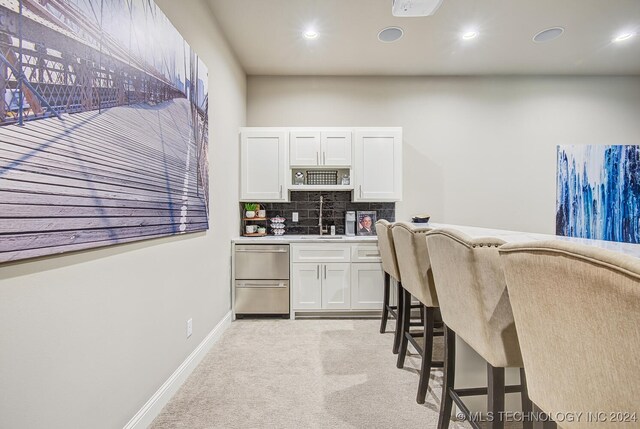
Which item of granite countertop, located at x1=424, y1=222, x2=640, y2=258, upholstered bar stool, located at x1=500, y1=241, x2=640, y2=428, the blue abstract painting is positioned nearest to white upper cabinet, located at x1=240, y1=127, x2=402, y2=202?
granite countertop, located at x1=424, y1=222, x2=640, y2=258

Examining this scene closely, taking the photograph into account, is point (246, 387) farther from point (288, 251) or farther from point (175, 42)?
point (175, 42)

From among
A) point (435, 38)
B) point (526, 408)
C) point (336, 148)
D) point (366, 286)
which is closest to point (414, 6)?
point (435, 38)

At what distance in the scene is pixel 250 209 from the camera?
387cm

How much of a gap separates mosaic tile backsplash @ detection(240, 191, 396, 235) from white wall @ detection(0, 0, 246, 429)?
1392 millimetres

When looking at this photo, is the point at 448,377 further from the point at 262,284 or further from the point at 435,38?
the point at 435,38

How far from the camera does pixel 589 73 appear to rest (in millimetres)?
4051

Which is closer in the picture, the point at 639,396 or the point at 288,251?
the point at 639,396

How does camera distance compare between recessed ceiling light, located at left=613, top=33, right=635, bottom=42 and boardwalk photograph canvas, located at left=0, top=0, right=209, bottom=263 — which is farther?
recessed ceiling light, located at left=613, top=33, right=635, bottom=42

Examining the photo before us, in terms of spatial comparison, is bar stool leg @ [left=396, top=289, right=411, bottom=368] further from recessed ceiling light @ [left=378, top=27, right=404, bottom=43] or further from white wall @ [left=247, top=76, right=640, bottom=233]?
recessed ceiling light @ [left=378, top=27, right=404, bottom=43]

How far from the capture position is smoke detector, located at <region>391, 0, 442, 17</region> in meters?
2.15

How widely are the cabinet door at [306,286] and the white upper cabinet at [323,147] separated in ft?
4.04

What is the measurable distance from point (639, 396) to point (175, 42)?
247 cm

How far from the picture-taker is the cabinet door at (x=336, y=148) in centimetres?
375

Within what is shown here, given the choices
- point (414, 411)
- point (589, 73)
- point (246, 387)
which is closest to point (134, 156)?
point (246, 387)
